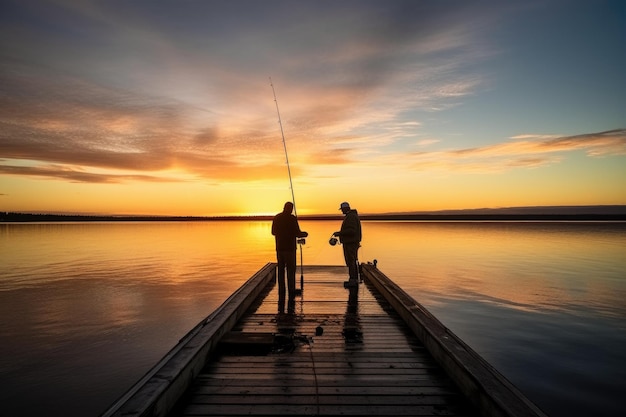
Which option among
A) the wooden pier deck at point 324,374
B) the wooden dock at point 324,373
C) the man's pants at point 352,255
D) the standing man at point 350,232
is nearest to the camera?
the wooden dock at point 324,373

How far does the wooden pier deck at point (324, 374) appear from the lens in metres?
4.09

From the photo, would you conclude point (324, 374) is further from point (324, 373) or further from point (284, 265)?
point (284, 265)

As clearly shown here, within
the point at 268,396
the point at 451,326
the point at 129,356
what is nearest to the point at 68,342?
the point at 129,356

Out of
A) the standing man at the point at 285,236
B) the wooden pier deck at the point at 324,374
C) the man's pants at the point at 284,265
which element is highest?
the standing man at the point at 285,236

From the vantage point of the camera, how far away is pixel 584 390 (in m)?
7.22

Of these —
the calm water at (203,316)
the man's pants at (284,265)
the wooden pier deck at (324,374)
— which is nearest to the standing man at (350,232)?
the man's pants at (284,265)

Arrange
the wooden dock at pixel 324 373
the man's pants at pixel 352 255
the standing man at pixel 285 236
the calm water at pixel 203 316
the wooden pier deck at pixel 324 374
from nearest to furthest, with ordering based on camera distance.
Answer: the wooden dock at pixel 324 373, the wooden pier deck at pixel 324 374, the calm water at pixel 203 316, the standing man at pixel 285 236, the man's pants at pixel 352 255

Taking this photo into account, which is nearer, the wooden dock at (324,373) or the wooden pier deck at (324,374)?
the wooden dock at (324,373)

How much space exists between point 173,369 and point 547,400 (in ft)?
21.3

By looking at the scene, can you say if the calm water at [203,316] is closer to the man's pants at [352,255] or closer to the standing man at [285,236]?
the man's pants at [352,255]

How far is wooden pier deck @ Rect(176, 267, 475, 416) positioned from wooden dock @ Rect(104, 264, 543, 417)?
12 millimetres

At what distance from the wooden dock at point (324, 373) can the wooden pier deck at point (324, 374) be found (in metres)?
0.01

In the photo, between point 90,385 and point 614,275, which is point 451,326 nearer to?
point 90,385

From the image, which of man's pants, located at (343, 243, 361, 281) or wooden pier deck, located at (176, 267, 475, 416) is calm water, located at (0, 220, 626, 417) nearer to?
wooden pier deck, located at (176, 267, 475, 416)
